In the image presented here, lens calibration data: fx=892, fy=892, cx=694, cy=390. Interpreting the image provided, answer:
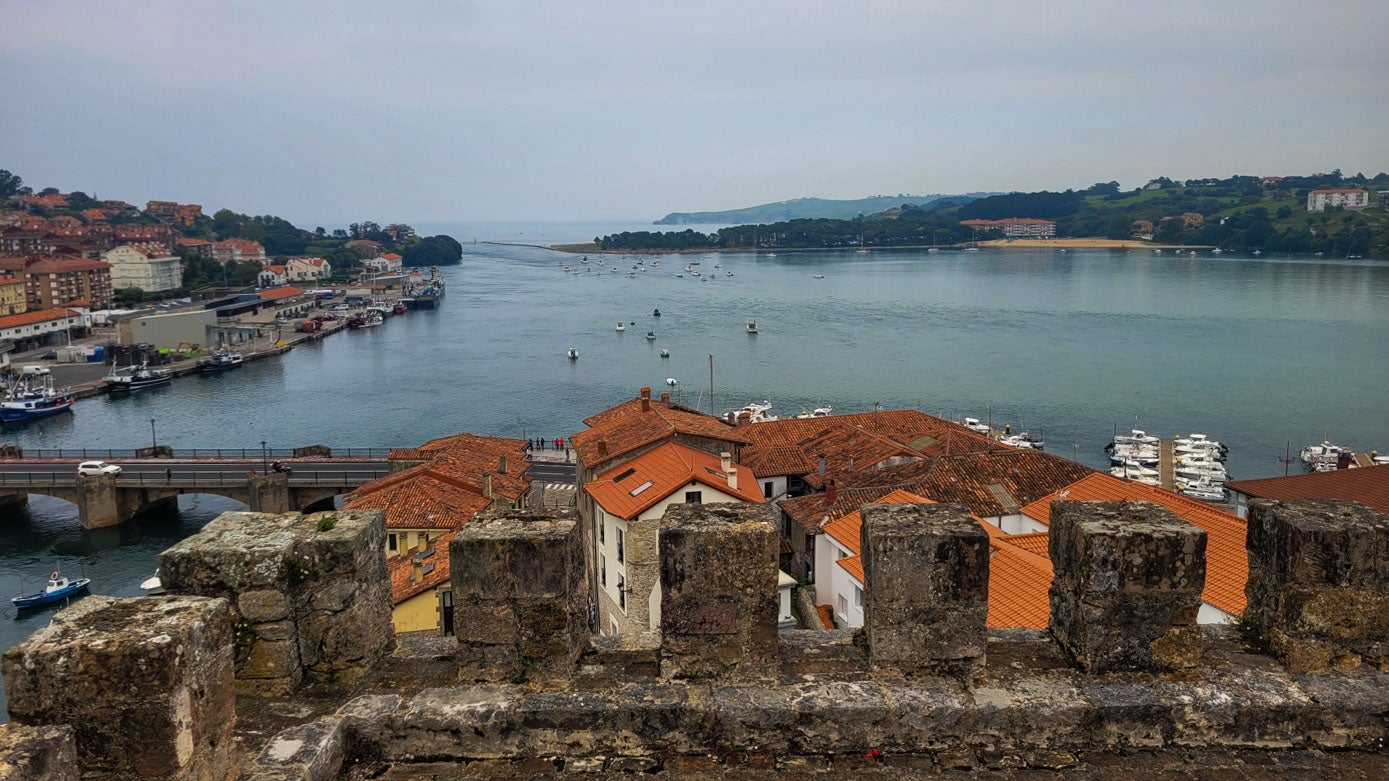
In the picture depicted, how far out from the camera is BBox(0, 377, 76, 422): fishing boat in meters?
77.6

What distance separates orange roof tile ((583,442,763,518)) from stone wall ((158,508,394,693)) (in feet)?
65.9

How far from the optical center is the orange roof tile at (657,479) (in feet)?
87.1

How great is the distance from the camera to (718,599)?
543cm

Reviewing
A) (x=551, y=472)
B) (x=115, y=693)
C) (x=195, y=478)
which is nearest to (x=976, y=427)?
(x=551, y=472)

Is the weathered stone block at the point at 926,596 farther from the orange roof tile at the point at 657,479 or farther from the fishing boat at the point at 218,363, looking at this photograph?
the fishing boat at the point at 218,363

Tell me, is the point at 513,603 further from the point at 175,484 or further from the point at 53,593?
the point at 175,484

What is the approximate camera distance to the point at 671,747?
512 centimetres

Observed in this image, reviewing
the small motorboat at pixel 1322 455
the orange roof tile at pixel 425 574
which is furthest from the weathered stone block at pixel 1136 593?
the small motorboat at pixel 1322 455

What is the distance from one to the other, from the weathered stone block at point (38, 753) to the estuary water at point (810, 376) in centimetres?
4119

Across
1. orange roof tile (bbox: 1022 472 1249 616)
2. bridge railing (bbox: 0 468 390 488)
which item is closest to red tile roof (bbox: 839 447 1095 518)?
Answer: orange roof tile (bbox: 1022 472 1249 616)

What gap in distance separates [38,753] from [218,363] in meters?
109

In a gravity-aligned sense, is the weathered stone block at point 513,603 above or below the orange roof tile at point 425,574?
above

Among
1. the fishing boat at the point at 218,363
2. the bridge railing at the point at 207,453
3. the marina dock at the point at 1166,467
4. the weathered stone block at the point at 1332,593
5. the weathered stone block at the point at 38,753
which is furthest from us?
the fishing boat at the point at 218,363

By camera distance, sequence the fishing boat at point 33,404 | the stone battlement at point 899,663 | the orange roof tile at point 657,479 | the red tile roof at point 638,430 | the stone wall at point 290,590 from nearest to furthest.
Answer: the stone battlement at point 899,663 → the stone wall at point 290,590 → the orange roof tile at point 657,479 → the red tile roof at point 638,430 → the fishing boat at point 33,404
